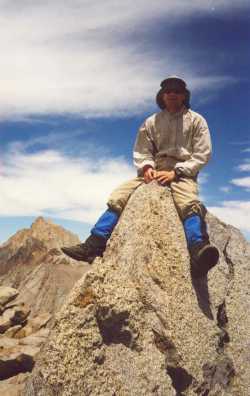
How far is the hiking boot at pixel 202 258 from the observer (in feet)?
31.3

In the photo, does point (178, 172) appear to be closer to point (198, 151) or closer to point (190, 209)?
point (198, 151)

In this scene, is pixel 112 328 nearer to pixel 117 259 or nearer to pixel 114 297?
pixel 114 297

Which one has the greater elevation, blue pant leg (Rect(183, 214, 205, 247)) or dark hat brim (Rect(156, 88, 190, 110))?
dark hat brim (Rect(156, 88, 190, 110))

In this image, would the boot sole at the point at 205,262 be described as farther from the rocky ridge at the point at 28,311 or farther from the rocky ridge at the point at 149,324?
the rocky ridge at the point at 28,311

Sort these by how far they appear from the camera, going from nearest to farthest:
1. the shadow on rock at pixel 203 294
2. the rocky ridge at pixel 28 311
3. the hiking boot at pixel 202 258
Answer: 1. the hiking boot at pixel 202 258
2. the shadow on rock at pixel 203 294
3. the rocky ridge at pixel 28 311

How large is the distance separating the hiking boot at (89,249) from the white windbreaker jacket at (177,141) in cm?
212

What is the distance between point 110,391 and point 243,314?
3693 mm

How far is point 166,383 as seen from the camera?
886 cm

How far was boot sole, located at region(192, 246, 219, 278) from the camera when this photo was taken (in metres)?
9.55

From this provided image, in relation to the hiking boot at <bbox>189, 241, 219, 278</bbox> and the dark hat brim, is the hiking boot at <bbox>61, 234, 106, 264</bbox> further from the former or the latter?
the dark hat brim

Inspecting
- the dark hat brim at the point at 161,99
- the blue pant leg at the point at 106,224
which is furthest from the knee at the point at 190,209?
the dark hat brim at the point at 161,99

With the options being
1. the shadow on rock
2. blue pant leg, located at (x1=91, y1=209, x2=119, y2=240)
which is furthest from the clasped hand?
the shadow on rock

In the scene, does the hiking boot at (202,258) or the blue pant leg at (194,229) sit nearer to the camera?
the hiking boot at (202,258)

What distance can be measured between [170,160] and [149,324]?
4279 mm
